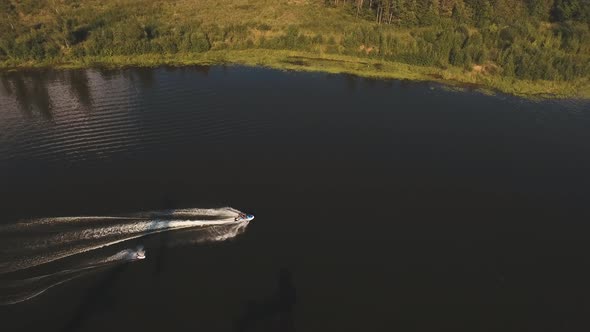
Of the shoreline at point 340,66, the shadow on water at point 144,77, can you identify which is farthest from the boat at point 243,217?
the shoreline at point 340,66

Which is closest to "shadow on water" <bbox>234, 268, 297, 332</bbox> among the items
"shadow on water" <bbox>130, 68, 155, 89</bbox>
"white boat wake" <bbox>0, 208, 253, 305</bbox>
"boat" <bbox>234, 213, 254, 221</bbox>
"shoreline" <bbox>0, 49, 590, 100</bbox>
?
"white boat wake" <bbox>0, 208, 253, 305</bbox>

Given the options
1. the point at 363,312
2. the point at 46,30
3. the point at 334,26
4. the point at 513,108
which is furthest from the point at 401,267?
the point at 46,30

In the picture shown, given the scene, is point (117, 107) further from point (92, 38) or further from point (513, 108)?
point (513, 108)

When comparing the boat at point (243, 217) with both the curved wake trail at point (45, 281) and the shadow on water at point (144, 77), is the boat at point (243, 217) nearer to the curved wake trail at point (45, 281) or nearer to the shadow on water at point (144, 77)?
the curved wake trail at point (45, 281)

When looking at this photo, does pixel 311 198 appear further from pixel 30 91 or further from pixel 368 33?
pixel 368 33

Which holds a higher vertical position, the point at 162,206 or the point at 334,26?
the point at 334,26

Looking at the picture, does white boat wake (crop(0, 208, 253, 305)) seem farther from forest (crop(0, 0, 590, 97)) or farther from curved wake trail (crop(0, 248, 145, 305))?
forest (crop(0, 0, 590, 97))
